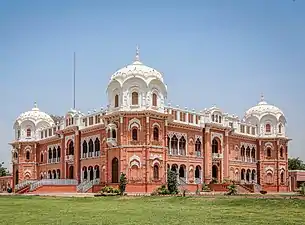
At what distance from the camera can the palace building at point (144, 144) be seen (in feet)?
144

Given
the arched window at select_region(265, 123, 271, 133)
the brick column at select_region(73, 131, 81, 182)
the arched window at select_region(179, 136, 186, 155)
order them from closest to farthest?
the arched window at select_region(179, 136, 186, 155)
the brick column at select_region(73, 131, 81, 182)
the arched window at select_region(265, 123, 271, 133)

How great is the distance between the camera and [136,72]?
44.5 metres

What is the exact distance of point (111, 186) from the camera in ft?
141

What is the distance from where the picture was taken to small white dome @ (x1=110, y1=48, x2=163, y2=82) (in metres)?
44.5

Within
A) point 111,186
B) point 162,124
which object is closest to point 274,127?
point 162,124

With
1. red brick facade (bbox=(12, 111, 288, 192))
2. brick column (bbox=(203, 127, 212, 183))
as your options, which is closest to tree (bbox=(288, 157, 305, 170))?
red brick facade (bbox=(12, 111, 288, 192))

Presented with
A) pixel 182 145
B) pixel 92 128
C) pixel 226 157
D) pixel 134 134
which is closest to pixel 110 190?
pixel 134 134

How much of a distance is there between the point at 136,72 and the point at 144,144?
20.9 ft

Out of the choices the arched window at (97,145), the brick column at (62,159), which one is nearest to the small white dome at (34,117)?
the brick column at (62,159)

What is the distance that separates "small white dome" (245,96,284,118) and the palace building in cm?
12

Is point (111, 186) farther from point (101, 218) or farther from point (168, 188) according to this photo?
point (101, 218)

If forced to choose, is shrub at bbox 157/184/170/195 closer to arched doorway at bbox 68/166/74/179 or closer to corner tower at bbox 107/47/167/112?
corner tower at bbox 107/47/167/112

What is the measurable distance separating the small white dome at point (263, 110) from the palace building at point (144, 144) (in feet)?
0.40

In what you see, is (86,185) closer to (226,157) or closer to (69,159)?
(69,159)
